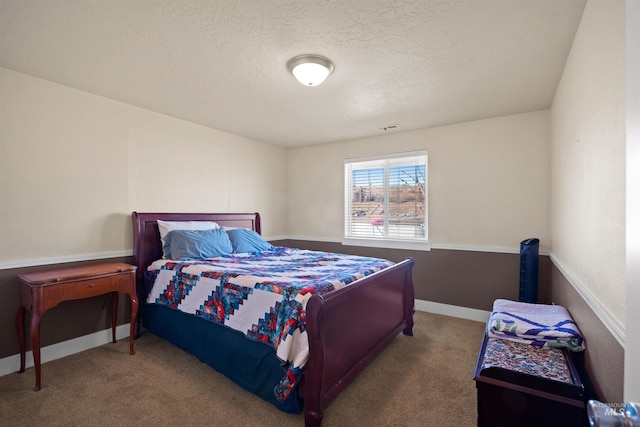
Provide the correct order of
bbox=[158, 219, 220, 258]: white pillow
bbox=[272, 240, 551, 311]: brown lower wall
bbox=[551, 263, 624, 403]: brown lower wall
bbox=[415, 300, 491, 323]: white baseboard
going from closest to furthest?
1. bbox=[551, 263, 624, 403]: brown lower wall
2. bbox=[158, 219, 220, 258]: white pillow
3. bbox=[272, 240, 551, 311]: brown lower wall
4. bbox=[415, 300, 491, 323]: white baseboard

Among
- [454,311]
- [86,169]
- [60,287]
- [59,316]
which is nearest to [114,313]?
[59,316]

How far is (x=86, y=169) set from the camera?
2867 mm

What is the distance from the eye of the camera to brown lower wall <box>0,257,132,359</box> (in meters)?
2.40

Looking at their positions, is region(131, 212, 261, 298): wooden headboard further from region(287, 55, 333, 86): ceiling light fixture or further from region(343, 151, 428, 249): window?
region(343, 151, 428, 249): window

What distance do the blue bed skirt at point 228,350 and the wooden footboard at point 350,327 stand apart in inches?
8.0

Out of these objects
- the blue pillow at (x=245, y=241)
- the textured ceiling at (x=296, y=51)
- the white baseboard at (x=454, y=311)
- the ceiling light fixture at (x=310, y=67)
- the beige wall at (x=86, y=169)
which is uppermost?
the textured ceiling at (x=296, y=51)

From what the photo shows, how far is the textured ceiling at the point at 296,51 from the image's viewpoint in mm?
1713

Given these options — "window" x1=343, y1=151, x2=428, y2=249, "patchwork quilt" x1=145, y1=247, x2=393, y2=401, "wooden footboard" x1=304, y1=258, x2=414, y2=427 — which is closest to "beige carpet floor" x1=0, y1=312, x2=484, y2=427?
"wooden footboard" x1=304, y1=258, x2=414, y2=427

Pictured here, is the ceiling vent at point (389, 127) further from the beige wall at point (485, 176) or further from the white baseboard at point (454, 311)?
the white baseboard at point (454, 311)

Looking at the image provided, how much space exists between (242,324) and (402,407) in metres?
1.21

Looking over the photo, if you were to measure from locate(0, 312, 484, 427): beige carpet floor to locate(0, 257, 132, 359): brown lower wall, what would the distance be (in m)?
0.21

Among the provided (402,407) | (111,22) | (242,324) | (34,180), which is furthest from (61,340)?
(402,407)

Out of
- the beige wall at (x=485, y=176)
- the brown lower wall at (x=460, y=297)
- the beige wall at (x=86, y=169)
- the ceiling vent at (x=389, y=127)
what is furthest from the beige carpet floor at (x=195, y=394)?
the ceiling vent at (x=389, y=127)

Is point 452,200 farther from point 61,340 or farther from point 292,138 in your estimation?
point 61,340
